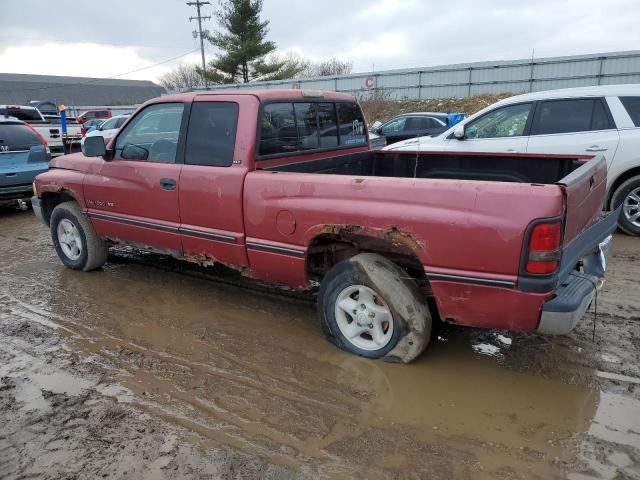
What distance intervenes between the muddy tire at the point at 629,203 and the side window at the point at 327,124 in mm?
4028

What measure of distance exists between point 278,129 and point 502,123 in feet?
13.4

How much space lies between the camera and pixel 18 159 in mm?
9188

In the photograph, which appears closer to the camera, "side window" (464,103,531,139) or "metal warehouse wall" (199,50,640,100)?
"side window" (464,103,531,139)

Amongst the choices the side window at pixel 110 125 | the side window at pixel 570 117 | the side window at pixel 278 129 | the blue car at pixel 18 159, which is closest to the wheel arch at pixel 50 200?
the side window at pixel 278 129

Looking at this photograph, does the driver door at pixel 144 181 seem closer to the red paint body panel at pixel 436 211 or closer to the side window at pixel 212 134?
the side window at pixel 212 134

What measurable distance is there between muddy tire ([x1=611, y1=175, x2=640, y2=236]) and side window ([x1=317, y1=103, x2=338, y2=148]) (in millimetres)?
4028

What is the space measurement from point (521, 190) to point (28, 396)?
328 centimetres

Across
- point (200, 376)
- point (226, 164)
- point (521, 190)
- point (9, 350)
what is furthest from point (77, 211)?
point (521, 190)

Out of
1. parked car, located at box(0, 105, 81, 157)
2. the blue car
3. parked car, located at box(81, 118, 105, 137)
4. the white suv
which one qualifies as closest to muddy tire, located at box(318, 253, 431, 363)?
the white suv

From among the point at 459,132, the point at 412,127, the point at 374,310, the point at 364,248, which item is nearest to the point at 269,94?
the point at 364,248

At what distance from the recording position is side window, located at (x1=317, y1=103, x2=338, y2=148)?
4664 mm

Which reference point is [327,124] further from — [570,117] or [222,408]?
[570,117]

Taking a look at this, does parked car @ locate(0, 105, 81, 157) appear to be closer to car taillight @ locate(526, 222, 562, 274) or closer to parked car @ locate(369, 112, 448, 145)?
parked car @ locate(369, 112, 448, 145)

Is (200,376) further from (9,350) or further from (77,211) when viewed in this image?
(77,211)
